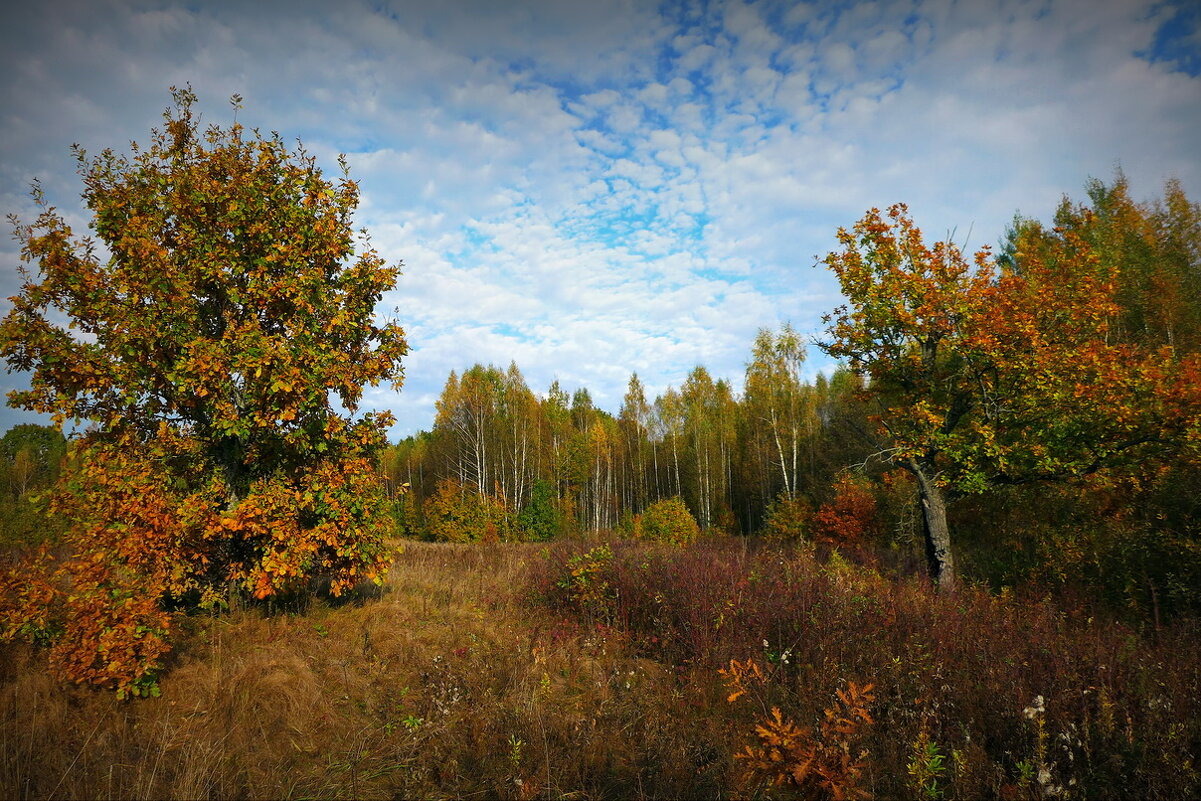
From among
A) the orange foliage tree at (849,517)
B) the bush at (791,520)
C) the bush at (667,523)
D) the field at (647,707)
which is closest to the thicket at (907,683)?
the field at (647,707)

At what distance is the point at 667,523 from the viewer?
20.0 m

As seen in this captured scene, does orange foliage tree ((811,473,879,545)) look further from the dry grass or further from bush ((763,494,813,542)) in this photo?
the dry grass

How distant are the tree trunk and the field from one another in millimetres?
3857

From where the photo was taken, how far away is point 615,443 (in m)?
45.7

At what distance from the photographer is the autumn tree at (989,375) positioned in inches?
407

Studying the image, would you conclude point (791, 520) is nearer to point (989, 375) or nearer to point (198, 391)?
point (989, 375)

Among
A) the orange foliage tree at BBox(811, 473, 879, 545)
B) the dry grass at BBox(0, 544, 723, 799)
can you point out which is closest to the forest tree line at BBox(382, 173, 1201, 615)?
the orange foliage tree at BBox(811, 473, 879, 545)

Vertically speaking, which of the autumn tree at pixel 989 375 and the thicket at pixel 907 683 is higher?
the autumn tree at pixel 989 375

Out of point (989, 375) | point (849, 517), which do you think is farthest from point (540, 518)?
point (989, 375)

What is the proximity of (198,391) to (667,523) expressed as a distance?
1655cm

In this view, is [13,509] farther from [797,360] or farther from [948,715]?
[797,360]

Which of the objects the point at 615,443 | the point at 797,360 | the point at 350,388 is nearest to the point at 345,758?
the point at 350,388

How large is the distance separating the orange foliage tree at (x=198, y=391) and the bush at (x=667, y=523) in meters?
13.7

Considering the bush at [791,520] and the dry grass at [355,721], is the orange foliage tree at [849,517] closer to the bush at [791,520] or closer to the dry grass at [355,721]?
the bush at [791,520]
